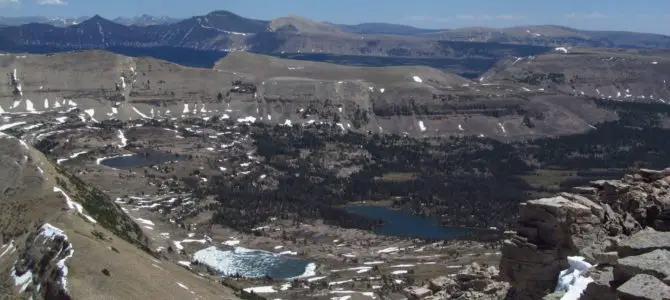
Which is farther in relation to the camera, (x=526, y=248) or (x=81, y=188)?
(x=81, y=188)

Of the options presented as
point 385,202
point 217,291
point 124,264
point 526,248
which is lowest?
point 385,202

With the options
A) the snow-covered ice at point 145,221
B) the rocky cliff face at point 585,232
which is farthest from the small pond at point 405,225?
the rocky cliff face at point 585,232

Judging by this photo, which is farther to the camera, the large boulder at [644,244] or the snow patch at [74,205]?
the snow patch at [74,205]

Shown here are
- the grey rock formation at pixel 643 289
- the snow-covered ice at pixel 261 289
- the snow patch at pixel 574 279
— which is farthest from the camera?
the snow-covered ice at pixel 261 289

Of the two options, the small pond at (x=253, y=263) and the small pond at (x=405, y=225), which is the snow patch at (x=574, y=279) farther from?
the small pond at (x=405, y=225)

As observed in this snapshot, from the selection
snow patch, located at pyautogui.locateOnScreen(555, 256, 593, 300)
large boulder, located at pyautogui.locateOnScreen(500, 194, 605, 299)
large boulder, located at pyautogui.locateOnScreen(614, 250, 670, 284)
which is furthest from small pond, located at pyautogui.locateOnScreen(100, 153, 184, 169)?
large boulder, located at pyautogui.locateOnScreen(614, 250, 670, 284)

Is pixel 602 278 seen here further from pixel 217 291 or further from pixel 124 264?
pixel 217 291

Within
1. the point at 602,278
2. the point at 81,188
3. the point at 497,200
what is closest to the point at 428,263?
the point at 81,188
